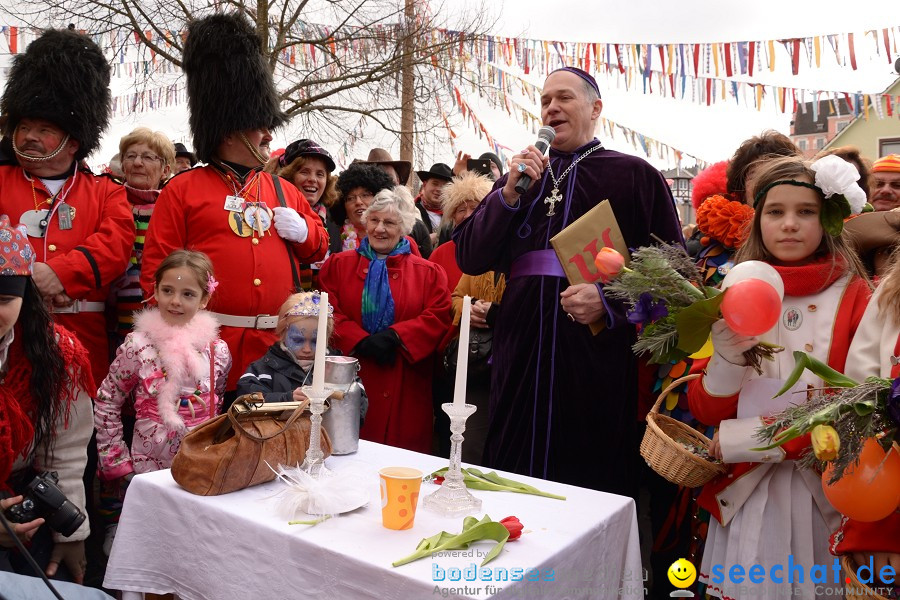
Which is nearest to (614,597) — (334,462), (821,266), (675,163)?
(334,462)

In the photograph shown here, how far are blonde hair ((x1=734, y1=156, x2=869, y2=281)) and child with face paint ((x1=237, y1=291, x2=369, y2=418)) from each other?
5.16ft

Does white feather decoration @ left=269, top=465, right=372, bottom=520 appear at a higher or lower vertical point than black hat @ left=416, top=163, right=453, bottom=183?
lower

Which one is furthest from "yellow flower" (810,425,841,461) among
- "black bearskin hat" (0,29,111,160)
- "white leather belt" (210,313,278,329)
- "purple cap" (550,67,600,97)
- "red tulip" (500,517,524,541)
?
"black bearskin hat" (0,29,111,160)

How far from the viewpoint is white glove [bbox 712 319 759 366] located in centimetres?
205

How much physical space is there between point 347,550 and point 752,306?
3.90 feet

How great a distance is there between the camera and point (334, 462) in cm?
226

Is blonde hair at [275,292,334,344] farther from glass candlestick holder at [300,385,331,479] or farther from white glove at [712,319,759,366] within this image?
white glove at [712,319,759,366]

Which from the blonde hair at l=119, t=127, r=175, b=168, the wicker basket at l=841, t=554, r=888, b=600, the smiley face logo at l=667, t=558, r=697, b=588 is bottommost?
the smiley face logo at l=667, t=558, r=697, b=588

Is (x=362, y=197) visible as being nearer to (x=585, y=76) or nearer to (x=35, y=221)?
(x=35, y=221)

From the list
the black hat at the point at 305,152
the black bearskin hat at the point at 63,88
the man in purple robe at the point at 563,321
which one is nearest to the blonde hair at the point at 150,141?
the black bearskin hat at the point at 63,88

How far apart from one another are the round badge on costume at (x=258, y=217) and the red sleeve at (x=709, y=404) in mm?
2345

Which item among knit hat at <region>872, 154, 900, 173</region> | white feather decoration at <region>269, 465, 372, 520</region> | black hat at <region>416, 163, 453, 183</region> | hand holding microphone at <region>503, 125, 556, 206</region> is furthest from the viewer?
black hat at <region>416, 163, 453, 183</region>

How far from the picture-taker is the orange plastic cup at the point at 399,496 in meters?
1.67

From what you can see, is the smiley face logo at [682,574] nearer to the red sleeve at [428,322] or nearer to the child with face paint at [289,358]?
the child with face paint at [289,358]
